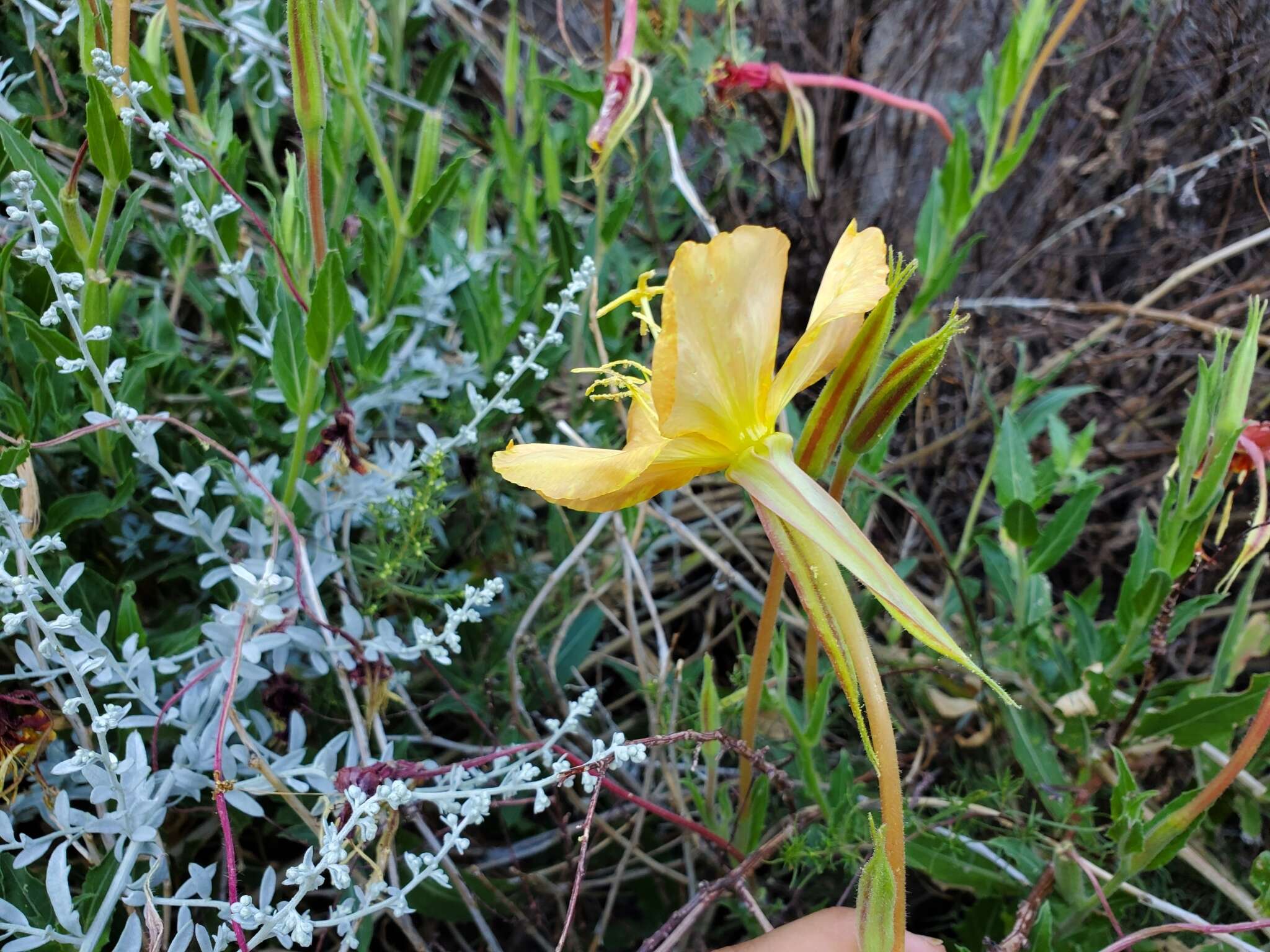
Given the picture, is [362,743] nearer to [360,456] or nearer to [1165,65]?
[360,456]

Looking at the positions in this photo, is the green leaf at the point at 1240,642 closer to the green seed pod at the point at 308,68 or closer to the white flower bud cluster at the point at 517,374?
the white flower bud cluster at the point at 517,374

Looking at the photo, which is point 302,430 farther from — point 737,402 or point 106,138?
point 737,402

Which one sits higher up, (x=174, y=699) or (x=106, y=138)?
(x=106, y=138)

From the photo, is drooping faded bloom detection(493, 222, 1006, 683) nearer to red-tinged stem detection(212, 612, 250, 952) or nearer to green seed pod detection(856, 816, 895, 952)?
green seed pod detection(856, 816, 895, 952)

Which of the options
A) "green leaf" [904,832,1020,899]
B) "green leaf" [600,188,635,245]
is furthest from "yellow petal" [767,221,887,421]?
"green leaf" [600,188,635,245]

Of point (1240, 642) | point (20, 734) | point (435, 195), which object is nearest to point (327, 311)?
point (435, 195)

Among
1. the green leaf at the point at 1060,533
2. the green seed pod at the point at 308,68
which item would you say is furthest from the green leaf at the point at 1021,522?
the green seed pod at the point at 308,68

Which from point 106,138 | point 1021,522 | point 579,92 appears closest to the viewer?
point 106,138
